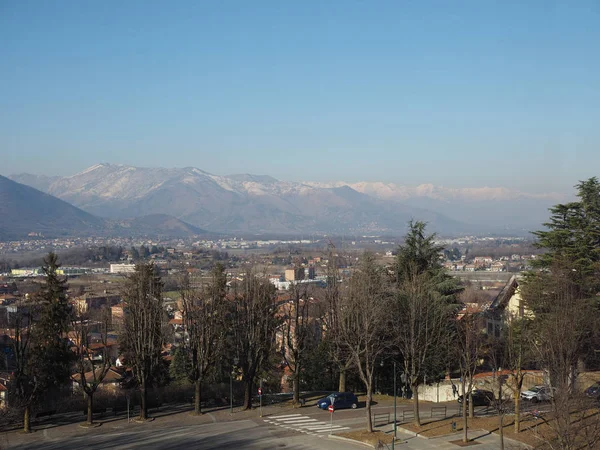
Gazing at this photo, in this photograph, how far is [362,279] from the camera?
2781cm

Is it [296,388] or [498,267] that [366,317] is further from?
[498,267]

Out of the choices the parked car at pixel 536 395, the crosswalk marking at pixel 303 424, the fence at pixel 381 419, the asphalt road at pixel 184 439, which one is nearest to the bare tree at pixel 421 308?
the fence at pixel 381 419

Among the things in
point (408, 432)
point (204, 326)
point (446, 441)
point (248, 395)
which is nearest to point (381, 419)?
point (408, 432)

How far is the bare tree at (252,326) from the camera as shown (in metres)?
27.0

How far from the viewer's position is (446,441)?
70.0ft

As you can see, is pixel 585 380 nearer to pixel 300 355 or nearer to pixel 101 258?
pixel 300 355

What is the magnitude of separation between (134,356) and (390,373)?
1180 cm

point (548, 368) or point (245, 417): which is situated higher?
point (548, 368)

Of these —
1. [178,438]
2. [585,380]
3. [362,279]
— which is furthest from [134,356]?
[585,380]

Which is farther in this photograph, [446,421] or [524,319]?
[524,319]

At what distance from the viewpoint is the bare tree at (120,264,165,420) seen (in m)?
25.0

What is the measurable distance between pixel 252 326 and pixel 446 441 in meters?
9.46

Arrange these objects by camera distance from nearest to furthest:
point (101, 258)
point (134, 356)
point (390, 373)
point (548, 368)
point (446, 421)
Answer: point (548, 368) → point (446, 421) → point (134, 356) → point (390, 373) → point (101, 258)

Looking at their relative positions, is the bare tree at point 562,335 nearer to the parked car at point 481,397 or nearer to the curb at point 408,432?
the parked car at point 481,397
